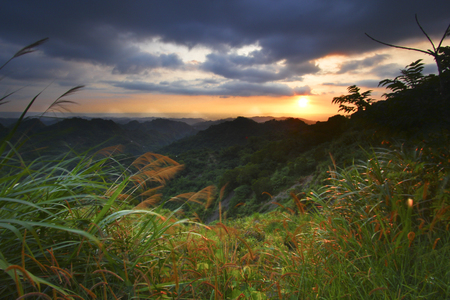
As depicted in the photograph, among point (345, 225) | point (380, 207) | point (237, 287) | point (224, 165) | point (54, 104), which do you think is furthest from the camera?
point (224, 165)

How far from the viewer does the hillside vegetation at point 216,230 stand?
145cm

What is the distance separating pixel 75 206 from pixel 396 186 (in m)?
3.15

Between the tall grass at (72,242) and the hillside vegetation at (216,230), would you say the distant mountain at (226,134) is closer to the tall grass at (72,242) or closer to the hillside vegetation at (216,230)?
the hillside vegetation at (216,230)

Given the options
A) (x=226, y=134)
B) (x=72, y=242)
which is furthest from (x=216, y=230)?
(x=226, y=134)

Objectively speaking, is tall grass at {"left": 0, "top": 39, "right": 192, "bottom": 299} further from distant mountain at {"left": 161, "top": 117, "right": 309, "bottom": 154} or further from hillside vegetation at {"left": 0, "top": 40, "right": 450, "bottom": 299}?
distant mountain at {"left": 161, "top": 117, "right": 309, "bottom": 154}

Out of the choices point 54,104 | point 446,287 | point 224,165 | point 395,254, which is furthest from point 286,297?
point 224,165

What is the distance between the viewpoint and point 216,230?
2.05m

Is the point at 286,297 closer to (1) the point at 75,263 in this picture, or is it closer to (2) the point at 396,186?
(1) the point at 75,263

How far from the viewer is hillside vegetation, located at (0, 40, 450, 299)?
145cm

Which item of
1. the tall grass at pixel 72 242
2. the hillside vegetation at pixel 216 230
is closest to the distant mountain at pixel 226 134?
the hillside vegetation at pixel 216 230

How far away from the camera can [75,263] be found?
60.5 inches

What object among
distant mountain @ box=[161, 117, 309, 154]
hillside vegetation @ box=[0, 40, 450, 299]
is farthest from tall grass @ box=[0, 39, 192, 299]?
distant mountain @ box=[161, 117, 309, 154]

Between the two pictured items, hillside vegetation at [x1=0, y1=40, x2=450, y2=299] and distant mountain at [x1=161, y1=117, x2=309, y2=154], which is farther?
distant mountain at [x1=161, y1=117, x2=309, y2=154]

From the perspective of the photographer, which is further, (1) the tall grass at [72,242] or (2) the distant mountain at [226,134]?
(2) the distant mountain at [226,134]
